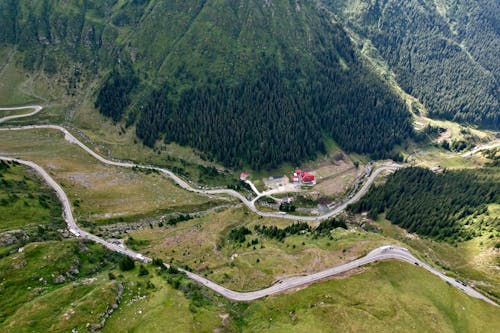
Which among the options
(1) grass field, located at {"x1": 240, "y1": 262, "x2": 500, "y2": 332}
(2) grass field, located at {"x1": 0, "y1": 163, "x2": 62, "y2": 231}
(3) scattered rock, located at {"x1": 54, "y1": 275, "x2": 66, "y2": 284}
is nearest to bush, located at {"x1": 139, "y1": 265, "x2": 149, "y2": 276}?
(3) scattered rock, located at {"x1": 54, "y1": 275, "x2": 66, "y2": 284}

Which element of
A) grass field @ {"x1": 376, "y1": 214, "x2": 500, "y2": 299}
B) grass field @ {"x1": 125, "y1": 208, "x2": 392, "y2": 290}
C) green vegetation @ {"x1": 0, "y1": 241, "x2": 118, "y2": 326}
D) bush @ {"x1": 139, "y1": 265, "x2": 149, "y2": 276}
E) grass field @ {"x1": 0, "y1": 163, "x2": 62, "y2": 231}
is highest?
grass field @ {"x1": 0, "y1": 163, "x2": 62, "y2": 231}

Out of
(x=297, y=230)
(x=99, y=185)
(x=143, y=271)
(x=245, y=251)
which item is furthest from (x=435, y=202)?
(x=99, y=185)

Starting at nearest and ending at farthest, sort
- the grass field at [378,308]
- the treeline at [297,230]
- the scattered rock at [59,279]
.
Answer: the grass field at [378,308] → the scattered rock at [59,279] → the treeline at [297,230]

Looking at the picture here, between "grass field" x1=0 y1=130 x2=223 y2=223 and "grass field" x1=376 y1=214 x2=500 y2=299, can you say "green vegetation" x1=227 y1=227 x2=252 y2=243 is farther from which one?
"grass field" x1=376 y1=214 x2=500 y2=299

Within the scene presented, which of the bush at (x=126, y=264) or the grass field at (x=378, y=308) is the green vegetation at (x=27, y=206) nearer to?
the bush at (x=126, y=264)

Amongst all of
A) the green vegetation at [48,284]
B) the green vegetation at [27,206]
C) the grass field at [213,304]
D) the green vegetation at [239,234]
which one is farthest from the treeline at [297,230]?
the green vegetation at [27,206]
